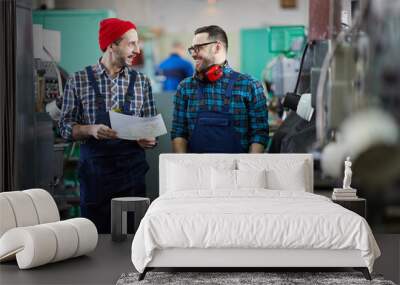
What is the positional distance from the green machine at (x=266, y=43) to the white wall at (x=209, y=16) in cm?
5

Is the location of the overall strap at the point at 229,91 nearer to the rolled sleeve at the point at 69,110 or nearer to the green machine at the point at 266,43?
the green machine at the point at 266,43

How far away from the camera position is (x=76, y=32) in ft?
21.1

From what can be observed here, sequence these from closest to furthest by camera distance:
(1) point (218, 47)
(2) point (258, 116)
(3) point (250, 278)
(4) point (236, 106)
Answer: (3) point (250, 278) → (4) point (236, 106) → (2) point (258, 116) → (1) point (218, 47)

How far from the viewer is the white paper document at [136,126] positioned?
623 cm

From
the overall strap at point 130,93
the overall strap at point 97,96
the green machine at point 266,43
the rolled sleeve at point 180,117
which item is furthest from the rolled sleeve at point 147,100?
the green machine at point 266,43

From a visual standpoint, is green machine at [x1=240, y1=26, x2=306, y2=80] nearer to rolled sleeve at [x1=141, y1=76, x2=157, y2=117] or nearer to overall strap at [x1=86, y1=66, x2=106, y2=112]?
rolled sleeve at [x1=141, y1=76, x2=157, y2=117]

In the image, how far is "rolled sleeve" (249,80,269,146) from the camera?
6.10 meters

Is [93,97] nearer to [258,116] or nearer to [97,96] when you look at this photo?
[97,96]

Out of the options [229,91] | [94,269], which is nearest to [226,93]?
[229,91]

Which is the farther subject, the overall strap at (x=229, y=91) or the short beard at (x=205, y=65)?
the short beard at (x=205, y=65)

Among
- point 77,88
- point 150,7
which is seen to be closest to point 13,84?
point 77,88

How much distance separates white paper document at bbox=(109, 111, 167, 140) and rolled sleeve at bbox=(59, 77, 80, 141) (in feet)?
1.17

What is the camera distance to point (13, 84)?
244 inches

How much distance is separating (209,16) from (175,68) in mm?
583
